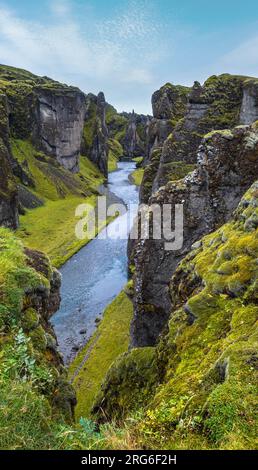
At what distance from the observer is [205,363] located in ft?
33.9

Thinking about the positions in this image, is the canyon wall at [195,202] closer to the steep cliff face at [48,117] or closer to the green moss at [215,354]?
the green moss at [215,354]

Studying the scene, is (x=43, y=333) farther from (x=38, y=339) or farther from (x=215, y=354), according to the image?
(x=215, y=354)

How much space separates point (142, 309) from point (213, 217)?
9.01 metres

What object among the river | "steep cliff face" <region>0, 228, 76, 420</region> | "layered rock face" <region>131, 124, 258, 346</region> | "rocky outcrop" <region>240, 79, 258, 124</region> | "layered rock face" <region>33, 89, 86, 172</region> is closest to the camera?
"steep cliff face" <region>0, 228, 76, 420</region>

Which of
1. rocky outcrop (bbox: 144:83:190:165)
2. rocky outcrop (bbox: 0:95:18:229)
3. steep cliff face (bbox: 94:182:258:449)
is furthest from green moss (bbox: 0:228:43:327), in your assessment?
rocky outcrop (bbox: 0:95:18:229)

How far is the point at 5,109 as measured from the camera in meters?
104

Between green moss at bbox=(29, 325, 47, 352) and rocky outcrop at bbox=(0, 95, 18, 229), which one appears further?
rocky outcrop at bbox=(0, 95, 18, 229)

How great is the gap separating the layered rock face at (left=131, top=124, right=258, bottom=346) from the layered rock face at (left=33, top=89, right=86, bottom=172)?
122 m

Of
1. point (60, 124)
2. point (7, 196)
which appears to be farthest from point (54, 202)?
point (60, 124)

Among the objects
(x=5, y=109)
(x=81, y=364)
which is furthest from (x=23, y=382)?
(x=5, y=109)

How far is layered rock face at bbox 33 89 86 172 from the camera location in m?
141

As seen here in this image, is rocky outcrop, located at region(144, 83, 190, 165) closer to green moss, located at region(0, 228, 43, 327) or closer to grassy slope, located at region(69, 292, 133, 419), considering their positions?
grassy slope, located at region(69, 292, 133, 419)

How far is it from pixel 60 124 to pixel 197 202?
13037cm

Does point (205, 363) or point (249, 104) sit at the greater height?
point (249, 104)
